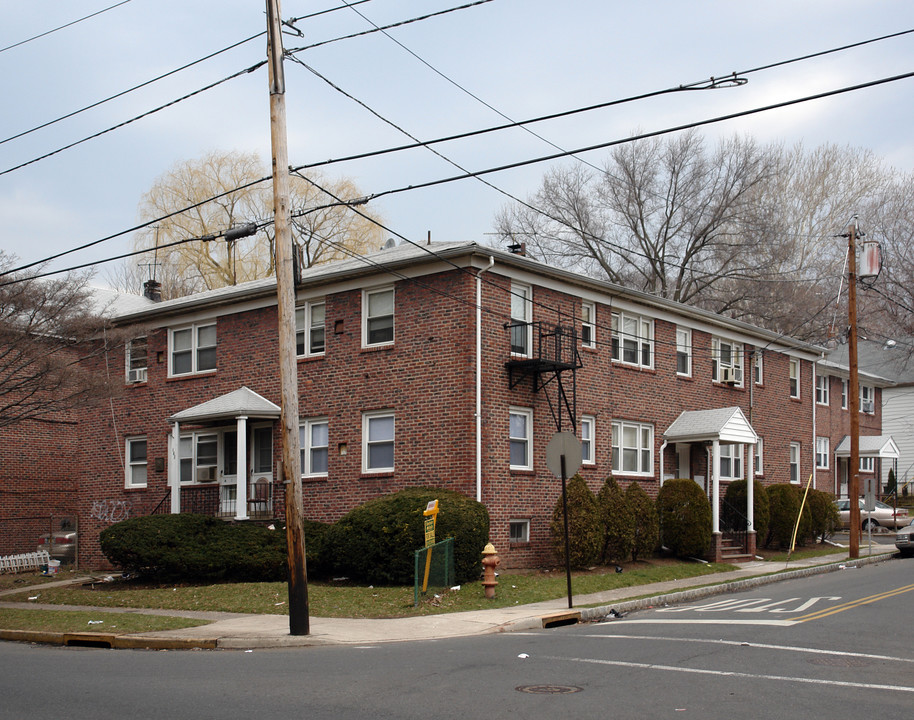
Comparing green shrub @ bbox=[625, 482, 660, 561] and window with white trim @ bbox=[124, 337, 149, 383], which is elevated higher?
window with white trim @ bbox=[124, 337, 149, 383]

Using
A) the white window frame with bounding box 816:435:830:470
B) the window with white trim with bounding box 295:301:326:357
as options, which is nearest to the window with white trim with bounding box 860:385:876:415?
the white window frame with bounding box 816:435:830:470

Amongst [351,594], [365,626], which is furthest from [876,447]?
[365,626]

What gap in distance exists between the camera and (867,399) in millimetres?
44938

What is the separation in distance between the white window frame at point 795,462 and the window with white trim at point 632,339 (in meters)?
9.54

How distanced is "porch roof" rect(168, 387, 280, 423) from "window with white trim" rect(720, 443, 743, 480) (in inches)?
551

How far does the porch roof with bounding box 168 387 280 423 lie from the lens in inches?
953

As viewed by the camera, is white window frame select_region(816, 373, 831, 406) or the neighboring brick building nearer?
the neighboring brick building

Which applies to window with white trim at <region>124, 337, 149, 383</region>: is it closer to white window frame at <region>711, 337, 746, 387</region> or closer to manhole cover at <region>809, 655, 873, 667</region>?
white window frame at <region>711, 337, 746, 387</region>

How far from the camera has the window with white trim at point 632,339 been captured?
2636 centimetres

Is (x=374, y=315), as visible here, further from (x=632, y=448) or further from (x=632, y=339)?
(x=632, y=448)

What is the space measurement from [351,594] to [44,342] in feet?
30.3

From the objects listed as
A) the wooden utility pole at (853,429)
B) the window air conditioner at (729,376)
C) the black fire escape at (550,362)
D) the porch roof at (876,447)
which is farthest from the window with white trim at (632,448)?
the porch roof at (876,447)

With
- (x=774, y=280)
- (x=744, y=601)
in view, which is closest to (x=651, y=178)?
(x=774, y=280)

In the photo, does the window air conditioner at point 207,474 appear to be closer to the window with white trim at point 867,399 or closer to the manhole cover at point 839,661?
the manhole cover at point 839,661
